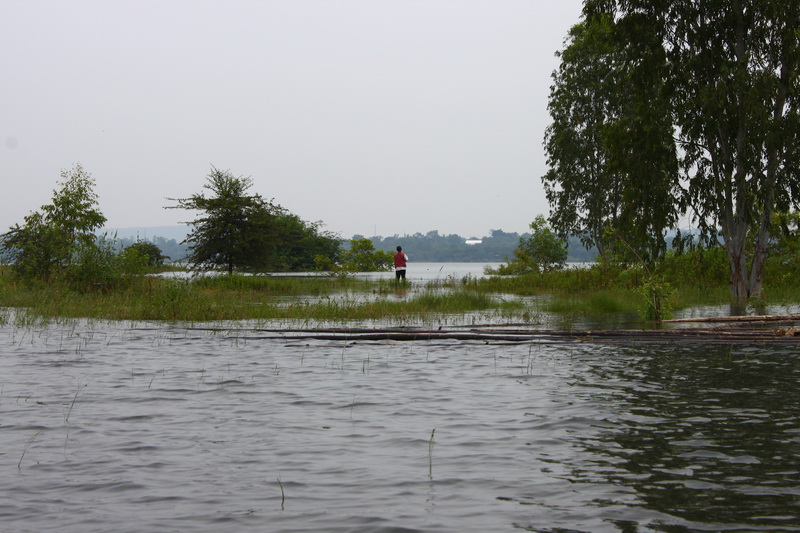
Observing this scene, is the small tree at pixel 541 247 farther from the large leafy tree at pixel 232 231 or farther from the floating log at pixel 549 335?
the floating log at pixel 549 335

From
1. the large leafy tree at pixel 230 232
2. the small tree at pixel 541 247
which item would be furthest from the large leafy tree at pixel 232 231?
the small tree at pixel 541 247

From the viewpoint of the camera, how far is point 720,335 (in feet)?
48.2

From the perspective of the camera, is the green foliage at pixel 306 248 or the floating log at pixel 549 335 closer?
the floating log at pixel 549 335

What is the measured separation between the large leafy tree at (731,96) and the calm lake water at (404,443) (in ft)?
36.5

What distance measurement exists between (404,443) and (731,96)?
1895 cm

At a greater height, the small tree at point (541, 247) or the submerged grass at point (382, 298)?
the small tree at point (541, 247)

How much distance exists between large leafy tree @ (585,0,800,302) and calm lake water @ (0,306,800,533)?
1113 centimetres

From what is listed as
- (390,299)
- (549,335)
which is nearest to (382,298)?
(390,299)

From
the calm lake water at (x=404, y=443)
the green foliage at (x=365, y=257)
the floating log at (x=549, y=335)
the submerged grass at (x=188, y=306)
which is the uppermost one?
the green foliage at (x=365, y=257)

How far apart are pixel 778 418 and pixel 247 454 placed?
227 inches

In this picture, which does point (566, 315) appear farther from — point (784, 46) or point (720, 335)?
point (784, 46)

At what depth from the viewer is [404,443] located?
311 inches

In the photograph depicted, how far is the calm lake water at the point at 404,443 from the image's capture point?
580 cm

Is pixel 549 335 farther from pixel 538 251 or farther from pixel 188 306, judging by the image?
pixel 538 251
